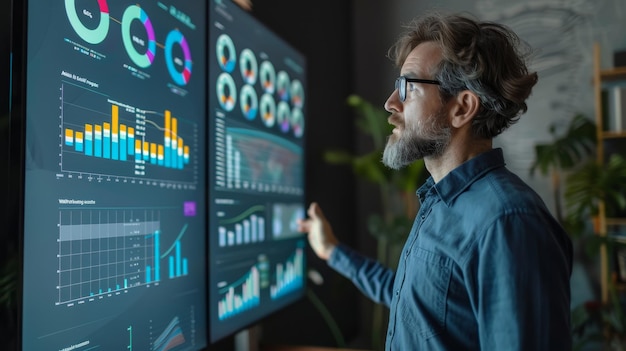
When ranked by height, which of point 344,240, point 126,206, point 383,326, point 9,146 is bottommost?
point 383,326

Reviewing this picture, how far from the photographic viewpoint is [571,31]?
12.1ft

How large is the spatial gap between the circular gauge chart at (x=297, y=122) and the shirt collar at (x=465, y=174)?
1.14 meters

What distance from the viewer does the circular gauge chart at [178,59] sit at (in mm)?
1497

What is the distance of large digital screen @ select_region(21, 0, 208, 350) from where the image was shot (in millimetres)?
1045

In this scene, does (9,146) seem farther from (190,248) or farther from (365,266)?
(365,266)

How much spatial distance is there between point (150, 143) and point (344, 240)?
2629mm

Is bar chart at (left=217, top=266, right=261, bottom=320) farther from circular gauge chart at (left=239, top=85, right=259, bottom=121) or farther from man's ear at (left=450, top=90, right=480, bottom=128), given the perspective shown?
man's ear at (left=450, top=90, right=480, bottom=128)

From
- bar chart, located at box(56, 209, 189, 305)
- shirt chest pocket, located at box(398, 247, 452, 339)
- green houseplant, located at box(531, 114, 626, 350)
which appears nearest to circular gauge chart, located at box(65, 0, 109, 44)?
bar chart, located at box(56, 209, 189, 305)

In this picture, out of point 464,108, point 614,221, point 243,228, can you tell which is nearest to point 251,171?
point 243,228

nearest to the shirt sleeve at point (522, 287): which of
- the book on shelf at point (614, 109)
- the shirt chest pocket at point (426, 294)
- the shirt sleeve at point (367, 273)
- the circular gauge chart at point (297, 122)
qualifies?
the shirt chest pocket at point (426, 294)

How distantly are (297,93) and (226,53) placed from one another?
2.17ft

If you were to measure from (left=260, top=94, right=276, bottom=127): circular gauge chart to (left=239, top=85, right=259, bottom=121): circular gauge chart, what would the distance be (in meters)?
0.06

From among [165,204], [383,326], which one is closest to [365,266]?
[165,204]

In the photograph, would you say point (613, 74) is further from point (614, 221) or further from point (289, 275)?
point (289, 275)
